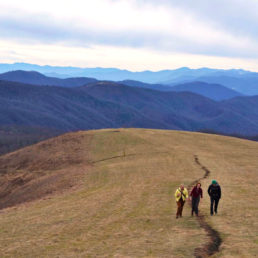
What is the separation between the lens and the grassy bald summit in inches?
813

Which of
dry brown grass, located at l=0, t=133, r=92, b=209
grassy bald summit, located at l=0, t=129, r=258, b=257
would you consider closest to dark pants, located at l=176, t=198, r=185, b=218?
grassy bald summit, located at l=0, t=129, r=258, b=257

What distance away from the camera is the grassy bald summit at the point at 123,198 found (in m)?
20.6

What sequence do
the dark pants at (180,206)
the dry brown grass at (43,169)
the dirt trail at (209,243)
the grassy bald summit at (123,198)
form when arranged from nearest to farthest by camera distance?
the dirt trail at (209,243) → the grassy bald summit at (123,198) → the dark pants at (180,206) → the dry brown grass at (43,169)

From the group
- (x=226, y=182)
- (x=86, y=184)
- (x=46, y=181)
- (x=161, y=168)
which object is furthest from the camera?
(x=46, y=181)

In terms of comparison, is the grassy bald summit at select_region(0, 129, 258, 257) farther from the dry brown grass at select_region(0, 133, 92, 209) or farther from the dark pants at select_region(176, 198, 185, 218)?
the dark pants at select_region(176, 198, 185, 218)

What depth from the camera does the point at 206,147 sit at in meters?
70.4

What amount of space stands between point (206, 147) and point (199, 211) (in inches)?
1745

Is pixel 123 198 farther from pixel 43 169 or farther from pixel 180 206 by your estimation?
pixel 43 169

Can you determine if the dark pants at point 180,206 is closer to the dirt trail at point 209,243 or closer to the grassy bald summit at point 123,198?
the grassy bald summit at point 123,198

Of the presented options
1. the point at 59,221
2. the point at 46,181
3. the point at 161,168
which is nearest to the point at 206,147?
the point at 161,168

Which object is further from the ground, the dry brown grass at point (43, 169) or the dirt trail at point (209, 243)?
the dirt trail at point (209, 243)

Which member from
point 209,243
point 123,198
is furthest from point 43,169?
point 209,243

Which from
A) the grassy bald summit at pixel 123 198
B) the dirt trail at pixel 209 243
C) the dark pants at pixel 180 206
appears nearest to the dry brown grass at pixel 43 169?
the grassy bald summit at pixel 123 198

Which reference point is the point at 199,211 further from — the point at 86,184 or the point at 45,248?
the point at 86,184
